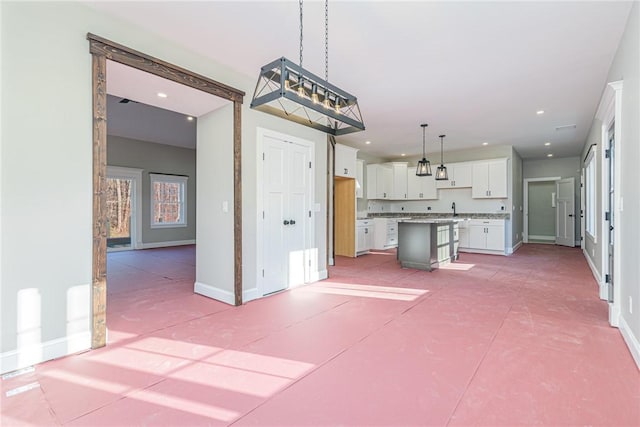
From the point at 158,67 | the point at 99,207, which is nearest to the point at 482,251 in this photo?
the point at 158,67

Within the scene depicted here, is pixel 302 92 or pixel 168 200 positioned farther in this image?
pixel 168 200

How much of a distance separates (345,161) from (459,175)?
3.33m

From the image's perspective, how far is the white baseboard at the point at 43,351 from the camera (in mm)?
2084

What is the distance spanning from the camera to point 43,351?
7.33 ft

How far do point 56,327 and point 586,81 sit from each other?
612cm

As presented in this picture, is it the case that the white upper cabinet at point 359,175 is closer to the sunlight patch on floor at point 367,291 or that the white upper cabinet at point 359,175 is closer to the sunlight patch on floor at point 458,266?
the sunlight patch on floor at point 458,266

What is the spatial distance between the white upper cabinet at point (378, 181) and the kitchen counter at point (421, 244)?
270 cm

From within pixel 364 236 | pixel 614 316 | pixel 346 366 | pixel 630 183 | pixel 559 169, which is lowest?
pixel 346 366

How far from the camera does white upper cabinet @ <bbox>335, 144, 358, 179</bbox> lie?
6645 millimetres

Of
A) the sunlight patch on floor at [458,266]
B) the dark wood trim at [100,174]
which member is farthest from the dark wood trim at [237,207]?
the sunlight patch on floor at [458,266]

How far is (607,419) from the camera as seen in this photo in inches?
62.9

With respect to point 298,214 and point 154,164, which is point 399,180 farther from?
point 154,164

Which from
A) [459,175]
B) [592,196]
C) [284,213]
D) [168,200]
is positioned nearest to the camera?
[284,213]

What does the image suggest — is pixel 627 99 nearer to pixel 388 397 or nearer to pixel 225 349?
pixel 388 397
